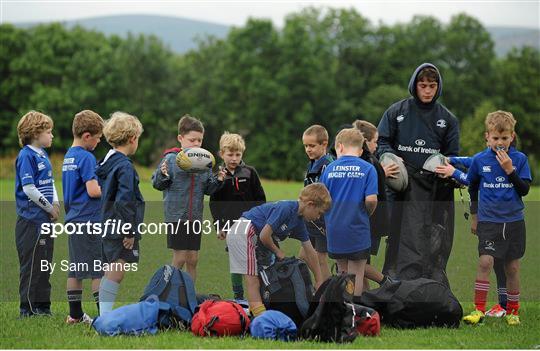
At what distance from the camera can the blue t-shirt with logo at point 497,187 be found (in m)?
8.22

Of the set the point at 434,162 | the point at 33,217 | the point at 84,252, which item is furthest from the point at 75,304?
the point at 434,162

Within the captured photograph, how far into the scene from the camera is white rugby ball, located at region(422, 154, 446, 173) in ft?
28.0

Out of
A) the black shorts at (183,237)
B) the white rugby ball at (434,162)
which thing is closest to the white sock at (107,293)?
the black shorts at (183,237)

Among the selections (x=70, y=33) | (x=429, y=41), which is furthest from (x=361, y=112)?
(x=70, y=33)

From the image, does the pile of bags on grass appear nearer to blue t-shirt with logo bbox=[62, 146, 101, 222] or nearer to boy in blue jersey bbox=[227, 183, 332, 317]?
boy in blue jersey bbox=[227, 183, 332, 317]

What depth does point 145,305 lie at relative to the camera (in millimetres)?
7238

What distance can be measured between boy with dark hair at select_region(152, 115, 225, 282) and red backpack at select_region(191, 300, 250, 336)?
1256mm

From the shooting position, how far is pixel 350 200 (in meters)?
7.66

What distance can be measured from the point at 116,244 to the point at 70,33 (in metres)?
60.9

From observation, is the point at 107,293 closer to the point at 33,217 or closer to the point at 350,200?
the point at 33,217

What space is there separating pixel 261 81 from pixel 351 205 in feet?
184

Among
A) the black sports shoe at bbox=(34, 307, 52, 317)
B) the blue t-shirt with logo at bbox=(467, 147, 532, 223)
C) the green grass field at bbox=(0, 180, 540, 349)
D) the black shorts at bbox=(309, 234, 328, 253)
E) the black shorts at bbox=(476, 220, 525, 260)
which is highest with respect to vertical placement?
the blue t-shirt with logo at bbox=(467, 147, 532, 223)

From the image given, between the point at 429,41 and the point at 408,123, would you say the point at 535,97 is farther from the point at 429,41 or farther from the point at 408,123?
the point at 408,123

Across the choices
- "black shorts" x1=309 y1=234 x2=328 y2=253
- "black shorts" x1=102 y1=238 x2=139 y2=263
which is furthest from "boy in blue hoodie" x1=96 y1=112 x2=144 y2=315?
"black shorts" x1=309 y1=234 x2=328 y2=253
